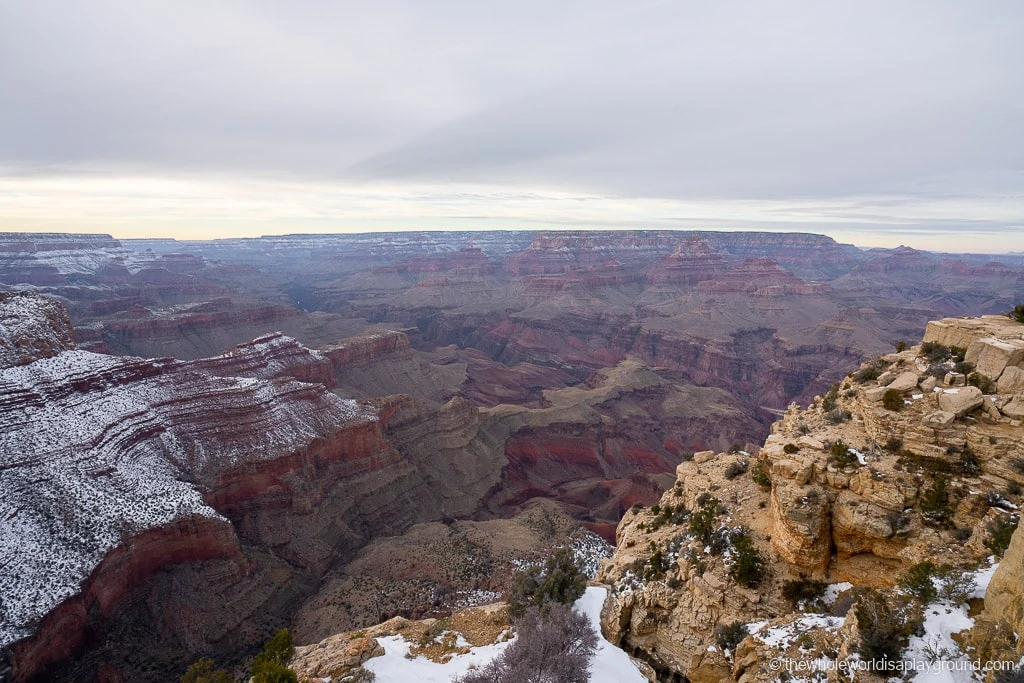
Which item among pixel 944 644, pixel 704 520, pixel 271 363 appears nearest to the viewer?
pixel 944 644

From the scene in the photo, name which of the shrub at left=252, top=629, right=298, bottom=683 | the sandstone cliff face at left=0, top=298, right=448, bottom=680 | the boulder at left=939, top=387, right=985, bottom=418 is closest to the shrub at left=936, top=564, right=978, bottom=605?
the boulder at left=939, top=387, right=985, bottom=418

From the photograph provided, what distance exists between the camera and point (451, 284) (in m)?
189

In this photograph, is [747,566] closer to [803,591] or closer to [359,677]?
[803,591]

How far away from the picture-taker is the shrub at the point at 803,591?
14.0 m

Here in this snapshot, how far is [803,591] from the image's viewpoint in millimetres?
14133

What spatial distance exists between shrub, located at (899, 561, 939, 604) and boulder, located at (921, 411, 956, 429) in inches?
165

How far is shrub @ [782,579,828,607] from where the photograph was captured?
14.0m

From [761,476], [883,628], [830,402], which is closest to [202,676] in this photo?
[761,476]

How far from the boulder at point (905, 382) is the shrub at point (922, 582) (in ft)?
22.2

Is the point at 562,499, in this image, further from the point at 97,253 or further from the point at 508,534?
the point at 97,253

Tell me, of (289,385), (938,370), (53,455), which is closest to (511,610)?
(938,370)

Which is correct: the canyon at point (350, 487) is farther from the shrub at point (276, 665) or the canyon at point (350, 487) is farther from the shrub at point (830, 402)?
the shrub at point (276, 665)

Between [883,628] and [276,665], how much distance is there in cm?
1559

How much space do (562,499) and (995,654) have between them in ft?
155
